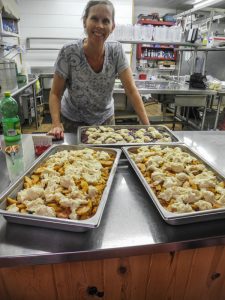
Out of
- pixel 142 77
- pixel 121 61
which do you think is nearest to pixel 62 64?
pixel 121 61

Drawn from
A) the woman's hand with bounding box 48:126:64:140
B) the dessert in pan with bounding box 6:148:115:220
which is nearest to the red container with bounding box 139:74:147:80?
the woman's hand with bounding box 48:126:64:140

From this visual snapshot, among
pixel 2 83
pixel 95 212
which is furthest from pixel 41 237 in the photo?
pixel 2 83

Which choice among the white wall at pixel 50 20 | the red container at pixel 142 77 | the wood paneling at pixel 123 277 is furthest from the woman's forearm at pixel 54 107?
the white wall at pixel 50 20

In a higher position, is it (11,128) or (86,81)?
(86,81)

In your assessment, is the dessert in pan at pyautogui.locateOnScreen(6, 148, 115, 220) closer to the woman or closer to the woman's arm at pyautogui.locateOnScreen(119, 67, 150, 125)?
the woman

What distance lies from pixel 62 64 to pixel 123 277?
1.28m

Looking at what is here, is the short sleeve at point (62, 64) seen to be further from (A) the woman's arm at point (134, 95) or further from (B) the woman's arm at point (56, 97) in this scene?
(A) the woman's arm at point (134, 95)

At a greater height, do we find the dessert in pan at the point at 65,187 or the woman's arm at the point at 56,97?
the woman's arm at the point at 56,97

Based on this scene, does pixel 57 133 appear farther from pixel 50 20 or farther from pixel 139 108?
pixel 50 20

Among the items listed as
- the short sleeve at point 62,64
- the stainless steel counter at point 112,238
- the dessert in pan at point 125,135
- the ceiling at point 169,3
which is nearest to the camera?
the stainless steel counter at point 112,238

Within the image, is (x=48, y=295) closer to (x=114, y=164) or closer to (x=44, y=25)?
(x=114, y=164)

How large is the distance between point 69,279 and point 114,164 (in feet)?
1.47

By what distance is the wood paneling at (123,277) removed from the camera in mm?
719

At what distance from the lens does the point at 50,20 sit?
552 centimetres
